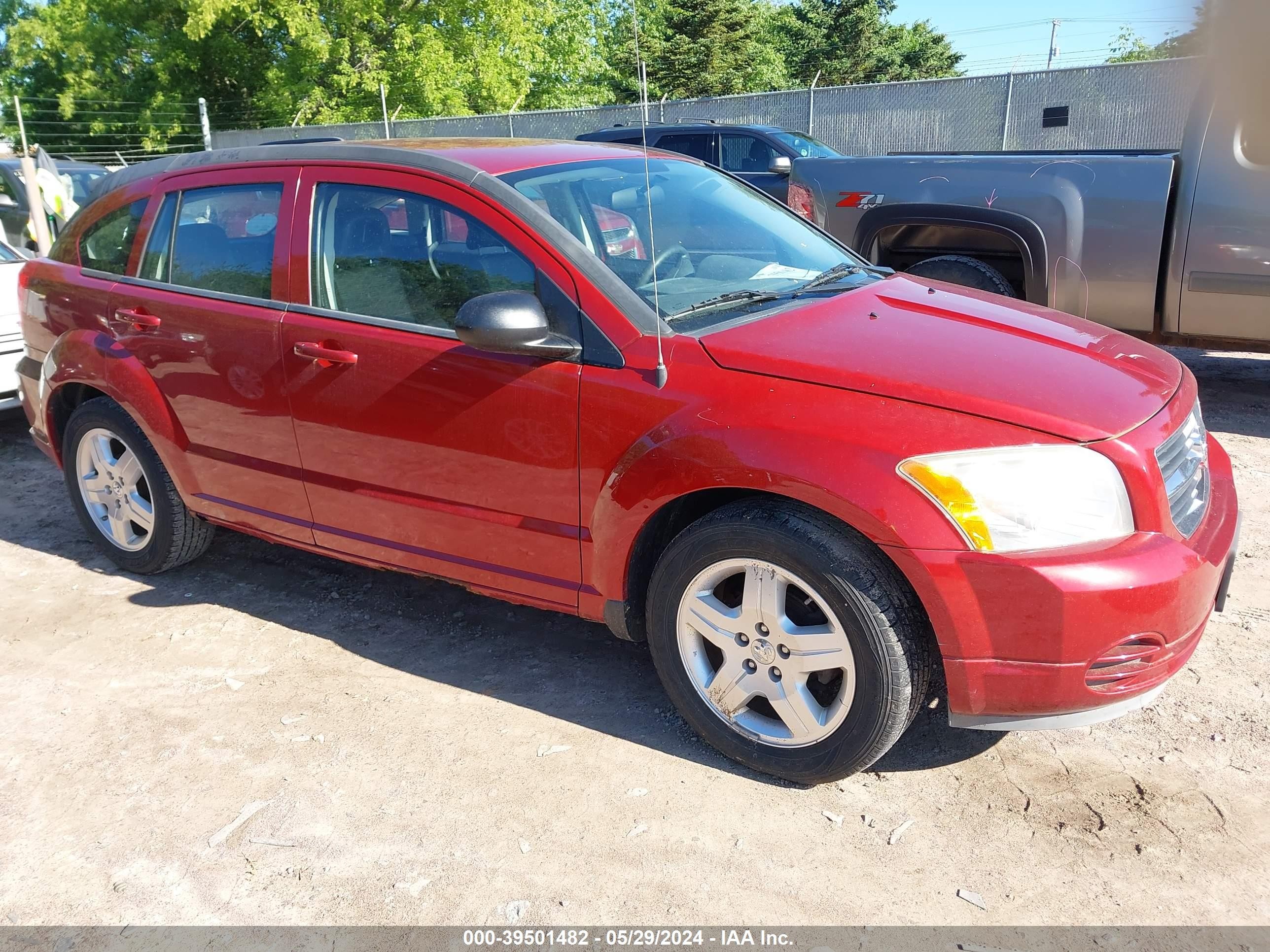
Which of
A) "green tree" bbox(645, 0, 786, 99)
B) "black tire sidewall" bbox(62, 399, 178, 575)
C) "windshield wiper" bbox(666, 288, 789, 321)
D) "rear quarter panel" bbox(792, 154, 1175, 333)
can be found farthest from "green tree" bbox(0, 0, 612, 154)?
"windshield wiper" bbox(666, 288, 789, 321)

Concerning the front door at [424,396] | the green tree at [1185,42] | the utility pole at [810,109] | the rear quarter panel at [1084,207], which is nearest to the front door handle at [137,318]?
the front door at [424,396]

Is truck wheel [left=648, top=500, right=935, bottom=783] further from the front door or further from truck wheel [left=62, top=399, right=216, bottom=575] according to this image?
truck wheel [left=62, top=399, right=216, bottom=575]

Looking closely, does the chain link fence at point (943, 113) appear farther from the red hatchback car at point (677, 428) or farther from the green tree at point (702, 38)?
the red hatchback car at point (677, 428)

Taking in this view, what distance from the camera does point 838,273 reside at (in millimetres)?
3754

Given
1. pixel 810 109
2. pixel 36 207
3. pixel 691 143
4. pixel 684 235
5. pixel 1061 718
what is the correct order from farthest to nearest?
pixel 810 109 < pixel 691 143 < pixel 36 207 < pixel 684 235 < pixel 1061 718

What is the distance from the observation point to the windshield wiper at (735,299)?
10.3 ft

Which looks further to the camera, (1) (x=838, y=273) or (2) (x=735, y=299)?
(1) (x=838, y=273)

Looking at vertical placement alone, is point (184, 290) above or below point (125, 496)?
above

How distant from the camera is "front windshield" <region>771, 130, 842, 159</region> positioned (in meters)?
12.5

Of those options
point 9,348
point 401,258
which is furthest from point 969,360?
point 9,348

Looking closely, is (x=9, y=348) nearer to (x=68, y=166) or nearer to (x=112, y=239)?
(x=112, y=239)

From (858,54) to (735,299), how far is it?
3307cm

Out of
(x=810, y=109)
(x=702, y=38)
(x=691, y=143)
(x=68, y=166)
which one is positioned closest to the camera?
(x=702, y=38)

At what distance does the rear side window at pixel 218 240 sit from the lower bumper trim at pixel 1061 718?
277 cm
